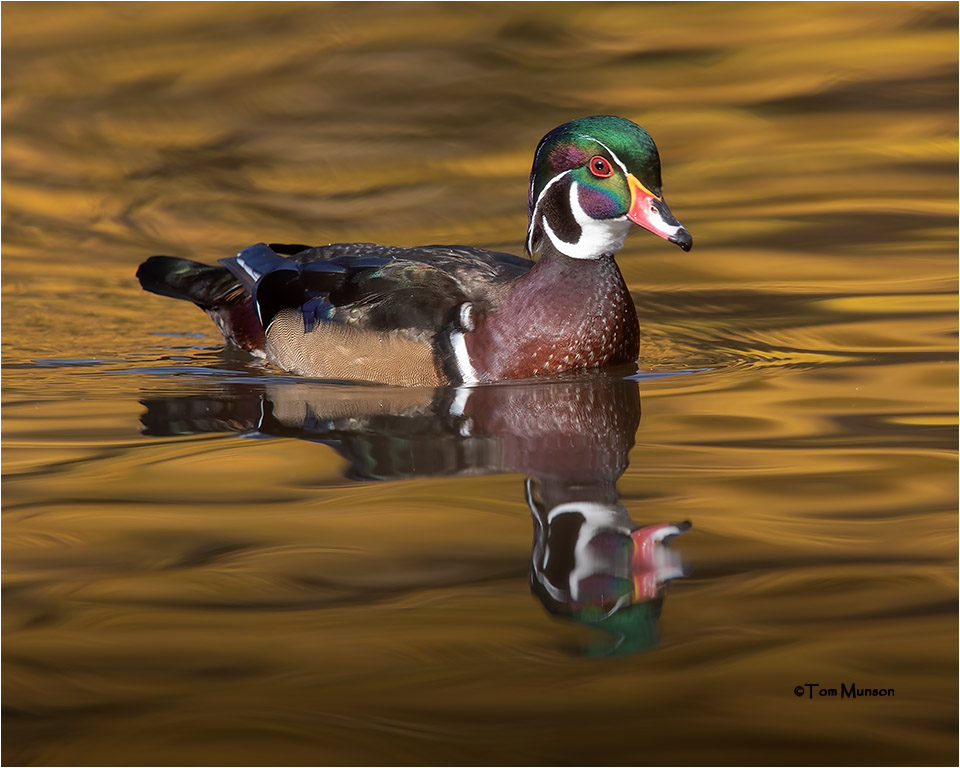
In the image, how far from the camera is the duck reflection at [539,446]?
4277mm

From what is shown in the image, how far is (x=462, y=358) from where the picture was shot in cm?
681

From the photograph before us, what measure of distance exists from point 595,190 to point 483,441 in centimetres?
162

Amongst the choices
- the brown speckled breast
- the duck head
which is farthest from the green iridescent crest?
the brown speckled breast

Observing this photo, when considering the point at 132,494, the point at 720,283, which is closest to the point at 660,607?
the point at 132,494

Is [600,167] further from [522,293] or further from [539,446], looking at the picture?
[539,446]

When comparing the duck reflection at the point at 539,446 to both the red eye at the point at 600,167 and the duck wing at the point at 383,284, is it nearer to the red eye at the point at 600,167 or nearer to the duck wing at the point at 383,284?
the duck wing at the point at 383,284

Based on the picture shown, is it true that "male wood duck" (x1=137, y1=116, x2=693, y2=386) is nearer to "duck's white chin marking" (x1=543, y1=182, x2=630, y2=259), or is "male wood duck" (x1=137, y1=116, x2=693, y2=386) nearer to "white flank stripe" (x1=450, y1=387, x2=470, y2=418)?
"duck's white chin marking" (x1=543, y1=182, x2=630, y2=259)

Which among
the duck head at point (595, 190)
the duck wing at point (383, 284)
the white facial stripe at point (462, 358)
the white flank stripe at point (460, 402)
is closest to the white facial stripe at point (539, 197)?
the duck head at point (595, 190)

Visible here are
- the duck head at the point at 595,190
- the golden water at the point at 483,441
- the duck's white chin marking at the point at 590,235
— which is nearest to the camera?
the golden water at the point at 483,441

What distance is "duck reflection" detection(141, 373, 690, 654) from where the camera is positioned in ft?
14.0

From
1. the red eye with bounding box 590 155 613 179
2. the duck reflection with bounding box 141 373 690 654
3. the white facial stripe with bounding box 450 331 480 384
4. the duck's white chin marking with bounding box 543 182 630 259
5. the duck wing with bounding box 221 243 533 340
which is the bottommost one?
the duck reflection with bounding box 141 373 690 654

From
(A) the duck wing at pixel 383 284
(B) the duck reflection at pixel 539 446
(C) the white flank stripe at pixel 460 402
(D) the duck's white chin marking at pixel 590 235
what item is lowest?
(B) the duck reflection at pixel 539 446

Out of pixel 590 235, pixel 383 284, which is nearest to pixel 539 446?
pixel 590 235

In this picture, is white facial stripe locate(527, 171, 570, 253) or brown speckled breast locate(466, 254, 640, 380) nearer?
brown speckled breast locate(466, 254, 640, 380)
